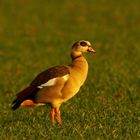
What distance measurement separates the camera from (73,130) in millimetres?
8836

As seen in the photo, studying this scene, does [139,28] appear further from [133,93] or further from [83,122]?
[83,122]

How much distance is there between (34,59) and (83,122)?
994cm

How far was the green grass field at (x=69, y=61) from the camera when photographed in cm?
919

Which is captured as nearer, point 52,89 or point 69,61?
point 52,89

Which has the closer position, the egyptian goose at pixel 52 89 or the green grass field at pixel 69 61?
the green grass field at pixel 69 61

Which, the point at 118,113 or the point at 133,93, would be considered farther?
the point at 133,93

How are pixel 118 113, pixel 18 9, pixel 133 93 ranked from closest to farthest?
pixel 118 113, pixel 133 93, pixel 18 9

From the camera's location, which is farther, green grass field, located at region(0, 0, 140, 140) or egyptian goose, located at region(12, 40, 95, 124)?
egyptian goose, located at region(12, 40, 95, 124)

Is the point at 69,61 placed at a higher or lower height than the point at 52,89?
higher

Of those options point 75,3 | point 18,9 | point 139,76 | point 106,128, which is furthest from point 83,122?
point 75,3

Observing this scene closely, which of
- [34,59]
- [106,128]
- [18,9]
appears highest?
[18,9]

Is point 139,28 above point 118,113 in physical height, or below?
above

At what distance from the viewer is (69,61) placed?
1872cm

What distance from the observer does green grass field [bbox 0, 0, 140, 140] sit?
9.19 meters
